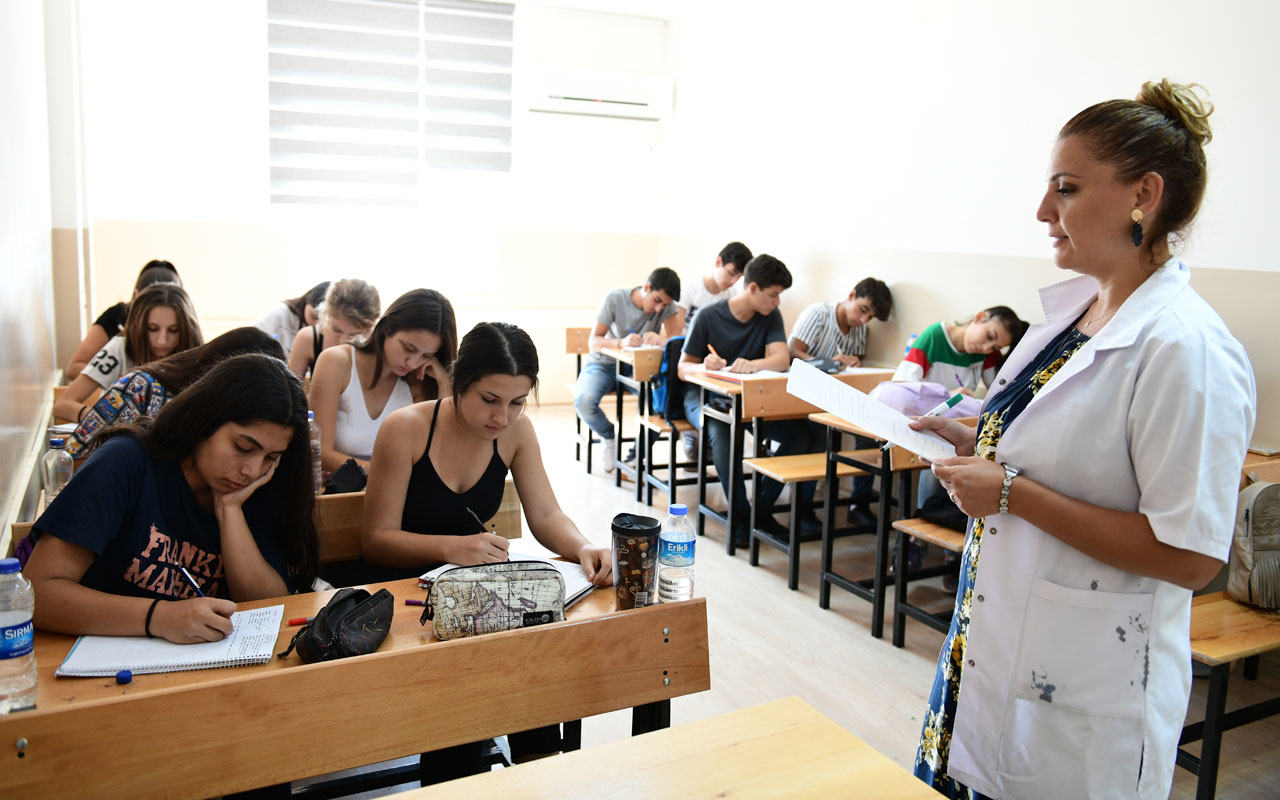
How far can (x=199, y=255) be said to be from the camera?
23.7 ft

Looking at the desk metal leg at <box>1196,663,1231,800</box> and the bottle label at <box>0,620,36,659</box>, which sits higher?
the bottle label at <box>0,620,36,659</box>

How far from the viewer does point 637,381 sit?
17.7 ft

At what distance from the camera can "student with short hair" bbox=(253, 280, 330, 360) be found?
4.53m

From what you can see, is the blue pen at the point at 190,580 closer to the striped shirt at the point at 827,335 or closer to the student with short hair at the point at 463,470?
the student with short hair at the point at 463,470

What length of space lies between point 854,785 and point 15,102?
373 centimetres

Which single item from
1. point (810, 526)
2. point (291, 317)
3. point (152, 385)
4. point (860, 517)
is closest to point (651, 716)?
point (152, 385)

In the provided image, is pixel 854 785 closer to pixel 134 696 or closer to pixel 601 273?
pixel 134 696

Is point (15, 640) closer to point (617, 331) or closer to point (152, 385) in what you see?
point (152, 385)

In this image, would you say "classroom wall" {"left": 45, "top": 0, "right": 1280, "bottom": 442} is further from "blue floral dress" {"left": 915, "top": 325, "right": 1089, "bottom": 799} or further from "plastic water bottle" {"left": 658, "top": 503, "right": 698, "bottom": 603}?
"plastic water bottle" {"left": 658, "top": 503, "right": 698, "bottom": 603}

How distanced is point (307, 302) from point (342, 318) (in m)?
1.08

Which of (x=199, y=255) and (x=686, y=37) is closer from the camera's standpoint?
(x=199, y=255)

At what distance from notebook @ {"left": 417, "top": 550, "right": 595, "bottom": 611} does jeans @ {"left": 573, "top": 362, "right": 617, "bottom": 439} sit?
379cm

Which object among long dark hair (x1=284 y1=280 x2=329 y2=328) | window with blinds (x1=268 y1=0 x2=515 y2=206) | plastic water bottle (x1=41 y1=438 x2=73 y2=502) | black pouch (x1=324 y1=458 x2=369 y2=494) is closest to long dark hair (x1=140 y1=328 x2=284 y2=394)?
plastic water bottle (x1=41 y1=438 x2=73 y2=502)

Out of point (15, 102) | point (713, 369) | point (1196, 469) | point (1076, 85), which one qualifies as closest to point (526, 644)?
point (1196, 469)
